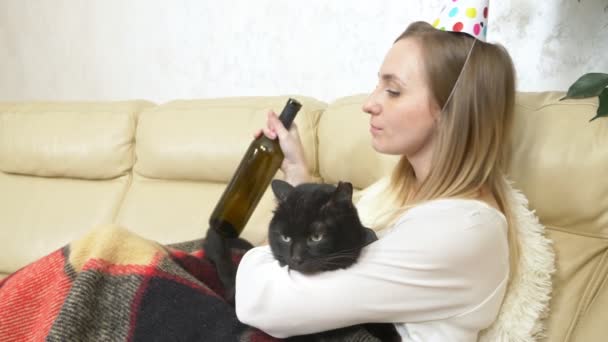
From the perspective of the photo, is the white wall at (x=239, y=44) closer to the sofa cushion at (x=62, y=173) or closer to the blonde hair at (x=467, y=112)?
the sofa cushion at (x=62, y=173)

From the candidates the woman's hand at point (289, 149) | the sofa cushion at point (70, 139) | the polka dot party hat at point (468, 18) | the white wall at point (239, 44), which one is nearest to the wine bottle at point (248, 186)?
the woman's hand at point (289, 149)

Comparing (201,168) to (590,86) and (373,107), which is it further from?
(590,86)

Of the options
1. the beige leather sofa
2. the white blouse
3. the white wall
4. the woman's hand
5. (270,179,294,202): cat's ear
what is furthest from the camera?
the white wall

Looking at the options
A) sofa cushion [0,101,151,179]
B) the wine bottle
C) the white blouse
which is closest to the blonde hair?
the white blouse

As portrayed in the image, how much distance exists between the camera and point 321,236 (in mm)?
745

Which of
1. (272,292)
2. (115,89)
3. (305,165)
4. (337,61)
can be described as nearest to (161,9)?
(115,89)

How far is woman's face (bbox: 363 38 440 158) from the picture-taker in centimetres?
84

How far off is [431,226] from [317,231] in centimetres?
18

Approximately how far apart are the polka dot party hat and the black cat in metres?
0.37

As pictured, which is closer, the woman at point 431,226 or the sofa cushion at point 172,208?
the woman at point 431,226

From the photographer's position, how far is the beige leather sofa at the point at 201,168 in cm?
91

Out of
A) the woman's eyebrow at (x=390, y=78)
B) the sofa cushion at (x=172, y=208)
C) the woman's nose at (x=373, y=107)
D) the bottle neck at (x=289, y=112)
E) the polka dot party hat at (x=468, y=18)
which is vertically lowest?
the sofa cushion at (x=172, y=208)

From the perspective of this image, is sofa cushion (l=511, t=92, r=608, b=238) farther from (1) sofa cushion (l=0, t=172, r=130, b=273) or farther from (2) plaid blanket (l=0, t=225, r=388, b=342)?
(1) sofa cushion (l=0, t=172, r=130, b=273)

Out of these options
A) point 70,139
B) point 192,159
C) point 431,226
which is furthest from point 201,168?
point 431,226
